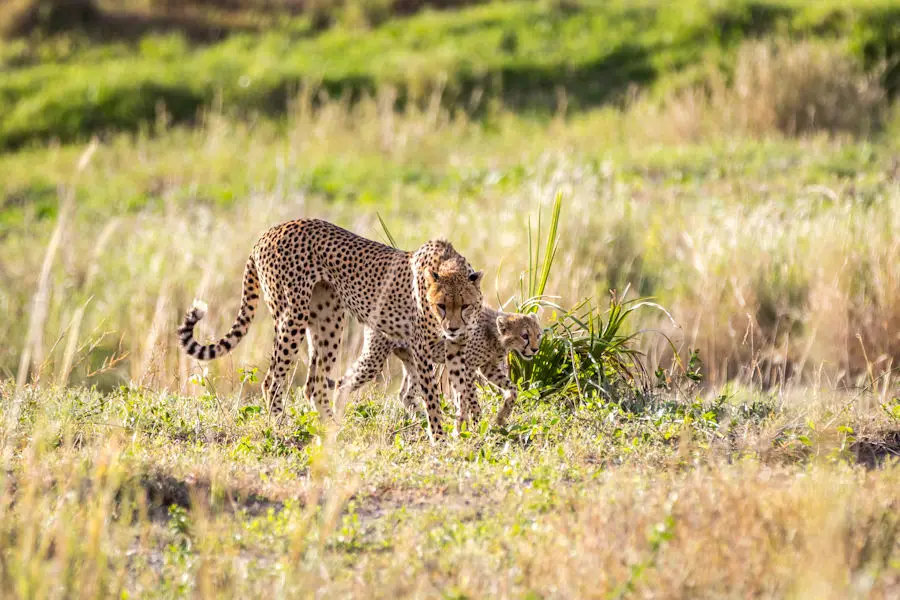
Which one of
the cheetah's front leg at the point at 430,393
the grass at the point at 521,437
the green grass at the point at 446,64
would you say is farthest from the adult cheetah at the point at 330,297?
the green grass at the point at 446,64

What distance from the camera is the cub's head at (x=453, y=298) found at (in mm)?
4367

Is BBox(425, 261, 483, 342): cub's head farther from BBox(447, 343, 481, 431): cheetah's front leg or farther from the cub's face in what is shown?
BBox(447, 343, 481, 431): cheetah's front leg

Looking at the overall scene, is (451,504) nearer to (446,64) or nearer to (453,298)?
(453,298)

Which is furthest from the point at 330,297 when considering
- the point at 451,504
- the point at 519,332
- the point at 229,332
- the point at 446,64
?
the point at 446,64

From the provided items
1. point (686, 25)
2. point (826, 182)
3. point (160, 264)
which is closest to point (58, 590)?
point (160, 264)

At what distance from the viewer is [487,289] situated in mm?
6898

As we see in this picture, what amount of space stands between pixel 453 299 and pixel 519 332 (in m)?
0.42

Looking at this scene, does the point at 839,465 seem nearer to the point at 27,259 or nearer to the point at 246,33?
the point at 27,259

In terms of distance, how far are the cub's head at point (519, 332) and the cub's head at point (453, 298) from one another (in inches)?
9.5

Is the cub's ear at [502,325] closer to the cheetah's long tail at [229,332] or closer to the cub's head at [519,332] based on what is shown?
the cub's head at [519,332]

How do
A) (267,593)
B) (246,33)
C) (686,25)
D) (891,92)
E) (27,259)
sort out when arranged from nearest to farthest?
Result: (267,593) < (27,259) < (891,92) < (686,25) < (246,33)

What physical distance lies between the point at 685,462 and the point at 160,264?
5.29 metres

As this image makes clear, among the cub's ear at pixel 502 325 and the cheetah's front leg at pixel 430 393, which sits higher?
the cub's ear at pixel 502 325

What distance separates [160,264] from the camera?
27.6 ft
